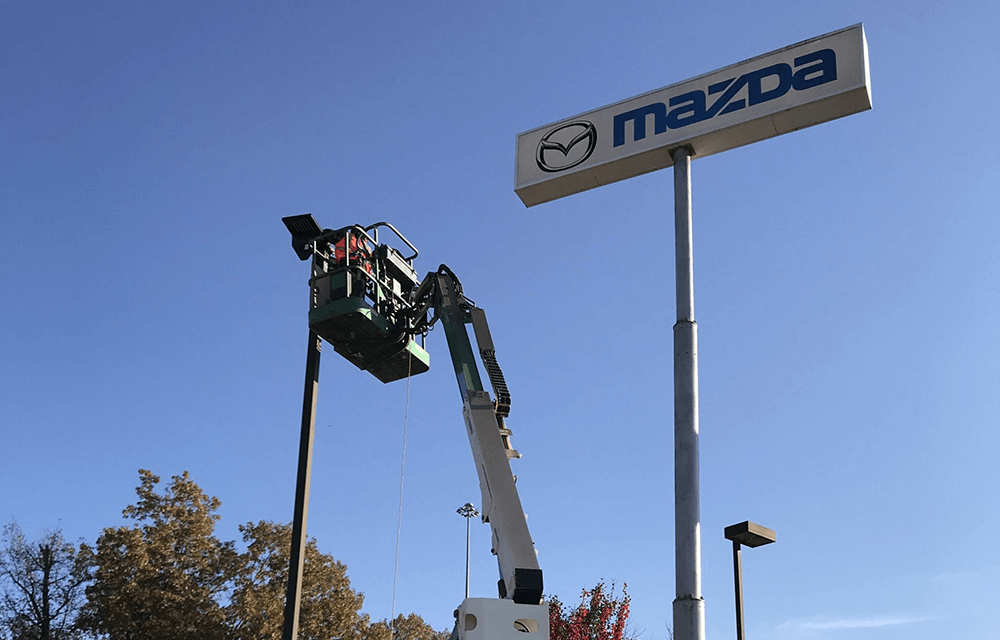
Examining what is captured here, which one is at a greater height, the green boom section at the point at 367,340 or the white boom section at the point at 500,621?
the green boom section at the point at 367,340

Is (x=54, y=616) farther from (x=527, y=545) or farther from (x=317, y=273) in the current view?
(x=527, y=545)

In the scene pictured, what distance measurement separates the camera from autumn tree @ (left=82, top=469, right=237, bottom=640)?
27984 millimetres

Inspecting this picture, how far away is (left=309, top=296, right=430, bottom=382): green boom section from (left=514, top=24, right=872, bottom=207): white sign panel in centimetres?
530

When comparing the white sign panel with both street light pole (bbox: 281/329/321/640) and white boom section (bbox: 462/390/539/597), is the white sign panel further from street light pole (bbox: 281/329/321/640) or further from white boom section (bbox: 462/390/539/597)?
street light pole (bbox: 281/329/321/640)

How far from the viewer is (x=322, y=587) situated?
30719mm

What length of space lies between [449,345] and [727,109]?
4.99m

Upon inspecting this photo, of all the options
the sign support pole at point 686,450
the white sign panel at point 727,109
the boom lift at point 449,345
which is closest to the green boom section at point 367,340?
the boom lift at point 449,345

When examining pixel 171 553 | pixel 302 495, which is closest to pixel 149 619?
pixel 171 553

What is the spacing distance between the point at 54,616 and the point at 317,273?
21189 millimetres

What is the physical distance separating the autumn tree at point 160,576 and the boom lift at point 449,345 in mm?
14622

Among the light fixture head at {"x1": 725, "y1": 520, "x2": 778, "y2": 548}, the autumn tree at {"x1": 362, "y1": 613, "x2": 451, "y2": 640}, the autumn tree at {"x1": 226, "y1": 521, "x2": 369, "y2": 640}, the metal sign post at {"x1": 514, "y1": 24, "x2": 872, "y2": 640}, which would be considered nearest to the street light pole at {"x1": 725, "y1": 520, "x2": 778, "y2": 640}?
the light fixture head at {"x1": 725, "y1": 520, "x2": 778, "y2": 548}

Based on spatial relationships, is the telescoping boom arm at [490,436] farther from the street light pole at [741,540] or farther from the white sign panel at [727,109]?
the street light pole at [741,540]

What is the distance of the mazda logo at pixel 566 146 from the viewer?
11.1 meters

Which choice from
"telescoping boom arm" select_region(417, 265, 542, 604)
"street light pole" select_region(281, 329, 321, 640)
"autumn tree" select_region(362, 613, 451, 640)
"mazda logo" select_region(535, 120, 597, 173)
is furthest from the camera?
"autumn tree" select_region(362, 613, 451, 640)
